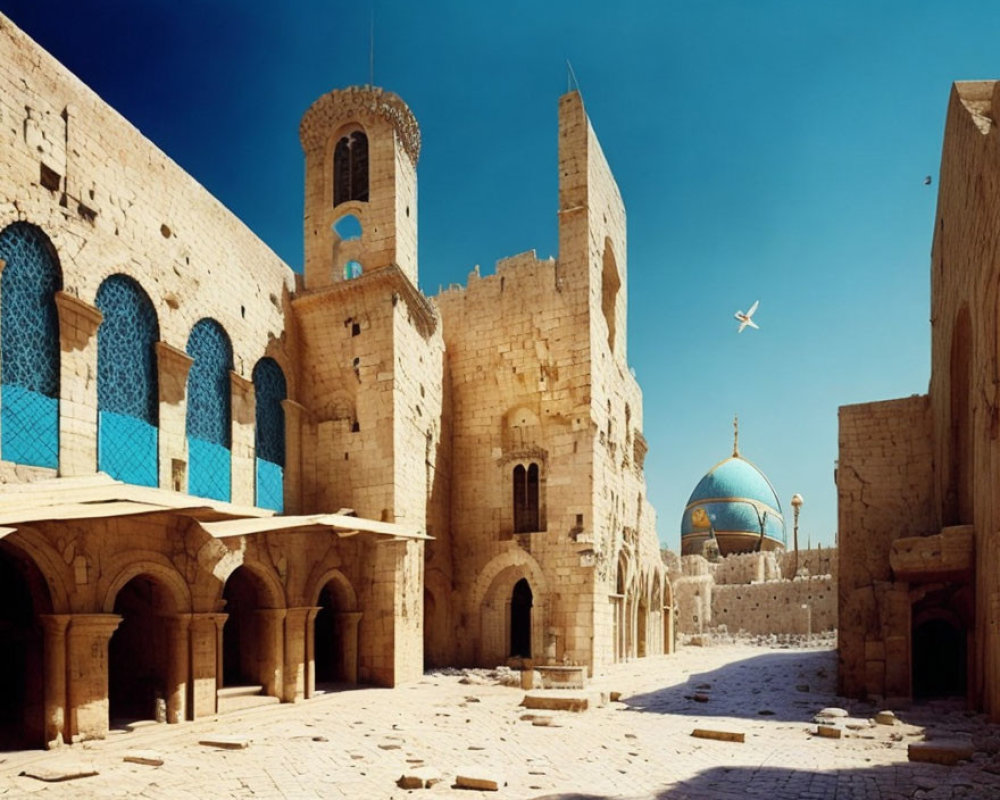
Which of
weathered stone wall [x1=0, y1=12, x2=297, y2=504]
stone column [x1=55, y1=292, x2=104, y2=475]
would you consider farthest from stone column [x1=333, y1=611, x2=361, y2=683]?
stone column [x1=55, y1=292, x2=104, y2=475]

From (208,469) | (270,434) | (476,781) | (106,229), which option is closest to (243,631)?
(208,469)

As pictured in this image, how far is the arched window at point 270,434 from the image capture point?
15.6 meters

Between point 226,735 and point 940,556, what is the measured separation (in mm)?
11066

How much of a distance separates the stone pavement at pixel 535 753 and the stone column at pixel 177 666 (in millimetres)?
363

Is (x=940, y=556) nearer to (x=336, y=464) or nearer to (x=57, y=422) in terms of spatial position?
(x=336, y=464)

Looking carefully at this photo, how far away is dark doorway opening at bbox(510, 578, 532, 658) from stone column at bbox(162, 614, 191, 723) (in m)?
9.57

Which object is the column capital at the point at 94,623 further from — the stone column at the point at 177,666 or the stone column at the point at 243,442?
the stone column at the point at 243,442

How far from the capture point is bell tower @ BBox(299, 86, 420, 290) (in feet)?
57.2

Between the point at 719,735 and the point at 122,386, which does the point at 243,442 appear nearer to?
the point at 122,386

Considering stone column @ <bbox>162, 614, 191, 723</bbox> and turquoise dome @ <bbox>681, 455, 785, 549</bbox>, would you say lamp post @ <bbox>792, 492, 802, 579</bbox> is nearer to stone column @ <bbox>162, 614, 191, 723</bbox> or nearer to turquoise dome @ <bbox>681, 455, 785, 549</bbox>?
turquoise dome @ <bbox>681, 455, 785, 549</bbox>

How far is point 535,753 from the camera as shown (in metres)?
9.45

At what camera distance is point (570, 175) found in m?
19.9

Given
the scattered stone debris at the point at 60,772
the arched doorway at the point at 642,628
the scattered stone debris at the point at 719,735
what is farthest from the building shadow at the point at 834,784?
the arched doorway at the point at 642,628

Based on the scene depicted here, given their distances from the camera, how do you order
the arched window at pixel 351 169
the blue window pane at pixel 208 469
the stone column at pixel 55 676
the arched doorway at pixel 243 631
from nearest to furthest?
the stone column at pixel 55 676 < the blue window pane at pixel 208 469 < the arched doorway at pixel 243 631 < the arched window at pixel 351 169
